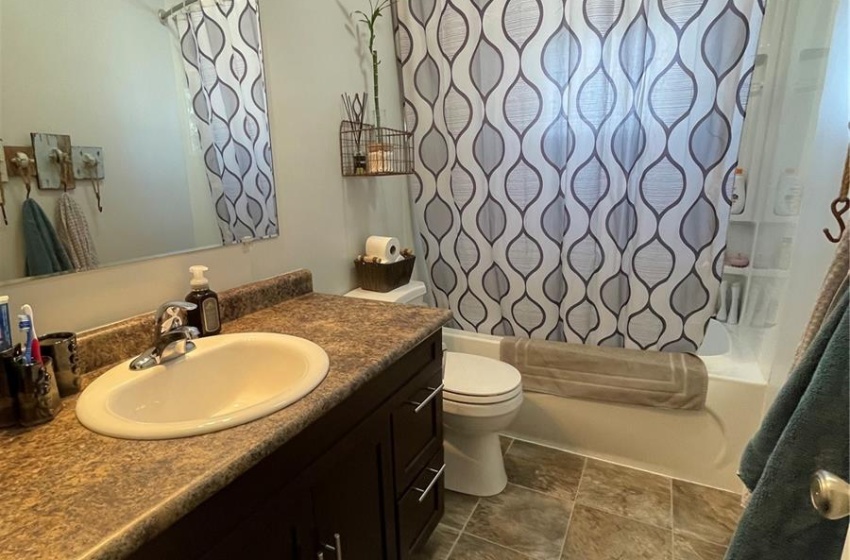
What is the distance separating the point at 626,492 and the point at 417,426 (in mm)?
1072

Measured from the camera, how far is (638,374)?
1.81 meters

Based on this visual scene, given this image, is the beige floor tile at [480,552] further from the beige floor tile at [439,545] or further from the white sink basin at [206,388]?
the white sink basin at [206,388]

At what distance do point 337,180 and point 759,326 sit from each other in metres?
1.93

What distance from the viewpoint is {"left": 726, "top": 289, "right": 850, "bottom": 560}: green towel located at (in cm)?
54

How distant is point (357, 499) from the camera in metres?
0.99

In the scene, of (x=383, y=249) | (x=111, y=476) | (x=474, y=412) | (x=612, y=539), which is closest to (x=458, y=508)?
(x=474, y=412)

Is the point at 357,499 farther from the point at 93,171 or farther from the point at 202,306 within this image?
the point at 93,171

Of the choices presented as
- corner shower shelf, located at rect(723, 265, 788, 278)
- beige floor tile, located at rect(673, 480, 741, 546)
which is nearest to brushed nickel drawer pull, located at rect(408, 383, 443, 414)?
Answer: beige floor tile, located at rect(673, 480, 741, 546)

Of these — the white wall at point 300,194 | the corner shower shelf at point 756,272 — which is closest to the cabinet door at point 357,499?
the white wall at point 300,194

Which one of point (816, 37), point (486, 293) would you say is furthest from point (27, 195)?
point (816, 37)

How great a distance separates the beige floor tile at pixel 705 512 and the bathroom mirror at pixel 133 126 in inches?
70.7

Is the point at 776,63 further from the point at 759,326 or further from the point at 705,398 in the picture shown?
the point at 705,398

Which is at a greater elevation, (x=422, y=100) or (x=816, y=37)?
(x=816, y=37)

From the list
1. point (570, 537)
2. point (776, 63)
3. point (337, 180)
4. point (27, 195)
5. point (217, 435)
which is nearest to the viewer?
point (217, 435)
